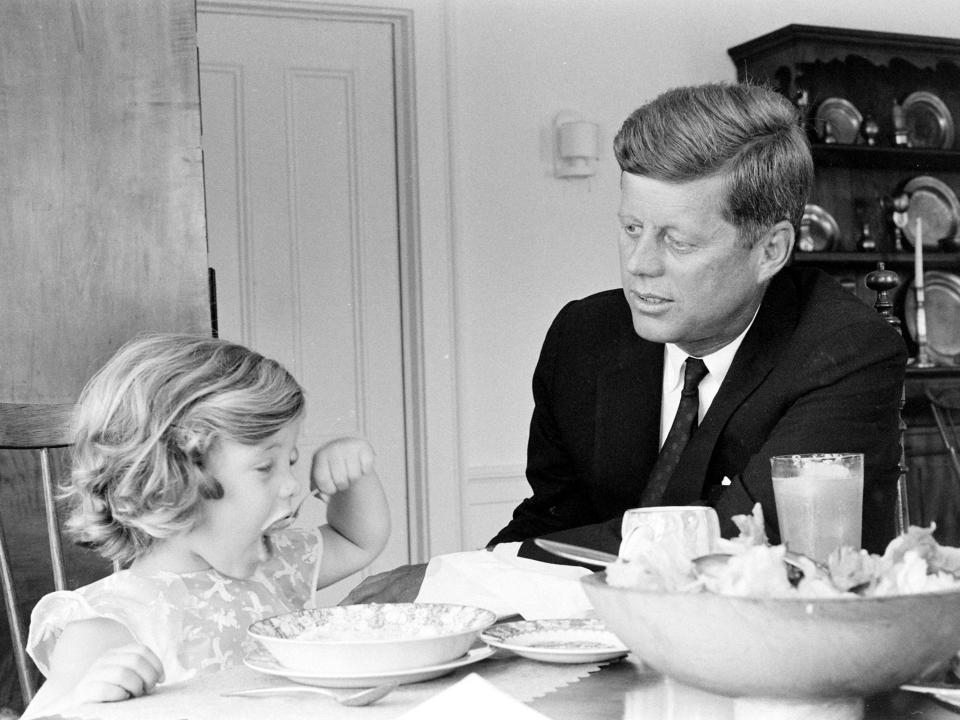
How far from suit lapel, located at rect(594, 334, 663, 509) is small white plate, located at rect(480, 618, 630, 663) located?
88 cm

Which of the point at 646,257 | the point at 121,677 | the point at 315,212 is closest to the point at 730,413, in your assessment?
the point at 646,257

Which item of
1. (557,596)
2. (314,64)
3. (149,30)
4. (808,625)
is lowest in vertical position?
(557,596)

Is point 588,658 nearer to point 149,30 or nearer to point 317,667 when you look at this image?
point 317,667

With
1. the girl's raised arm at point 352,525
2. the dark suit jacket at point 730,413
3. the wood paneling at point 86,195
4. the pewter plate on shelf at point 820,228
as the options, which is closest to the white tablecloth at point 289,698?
the dark suit jacket at point 730,413

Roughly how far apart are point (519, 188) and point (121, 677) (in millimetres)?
3355

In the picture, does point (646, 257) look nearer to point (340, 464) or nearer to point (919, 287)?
point (340, 464)

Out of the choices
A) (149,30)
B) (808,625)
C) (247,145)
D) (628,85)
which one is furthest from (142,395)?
(628,85)

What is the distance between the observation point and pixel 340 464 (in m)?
1.65

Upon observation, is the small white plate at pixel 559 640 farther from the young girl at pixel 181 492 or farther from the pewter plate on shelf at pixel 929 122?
the pewter plate on shelf at pixel 929 122

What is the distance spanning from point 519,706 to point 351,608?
0.37 m

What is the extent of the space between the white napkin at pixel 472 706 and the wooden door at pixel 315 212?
10.4 feet

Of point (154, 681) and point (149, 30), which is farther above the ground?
point (149, 30)

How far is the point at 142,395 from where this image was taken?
4.83ft

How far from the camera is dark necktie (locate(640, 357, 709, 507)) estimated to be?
1.87 m
